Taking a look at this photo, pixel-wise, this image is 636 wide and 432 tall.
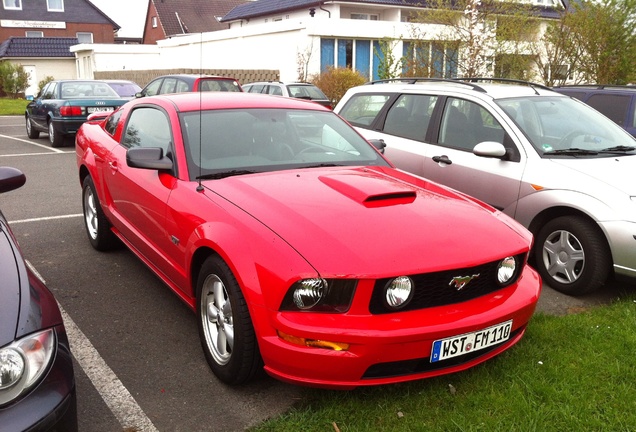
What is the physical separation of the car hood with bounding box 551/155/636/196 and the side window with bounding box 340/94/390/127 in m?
2.37

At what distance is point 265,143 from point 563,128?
3.06 m

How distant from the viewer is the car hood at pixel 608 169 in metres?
4.80

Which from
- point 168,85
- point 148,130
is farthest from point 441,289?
point 168,85

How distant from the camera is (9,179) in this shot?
11.0 ft

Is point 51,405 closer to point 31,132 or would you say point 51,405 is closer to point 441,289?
point 441,289

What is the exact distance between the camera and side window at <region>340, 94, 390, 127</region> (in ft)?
23.0

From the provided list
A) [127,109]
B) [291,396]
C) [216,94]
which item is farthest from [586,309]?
[127,109]

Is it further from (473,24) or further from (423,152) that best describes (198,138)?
(473,24)

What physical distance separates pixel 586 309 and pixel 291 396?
258cm

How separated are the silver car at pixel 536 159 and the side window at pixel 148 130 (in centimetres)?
271

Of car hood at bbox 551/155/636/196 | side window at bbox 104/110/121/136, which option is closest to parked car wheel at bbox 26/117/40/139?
side window at bbox 104/110/121/136

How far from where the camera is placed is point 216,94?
195 inches

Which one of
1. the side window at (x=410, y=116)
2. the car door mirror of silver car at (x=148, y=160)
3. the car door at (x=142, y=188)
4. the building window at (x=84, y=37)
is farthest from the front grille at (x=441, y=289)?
the building window at (x=84, y=37)

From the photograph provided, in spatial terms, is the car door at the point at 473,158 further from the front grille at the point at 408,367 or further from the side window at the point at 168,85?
the side window at the point at 168,85
